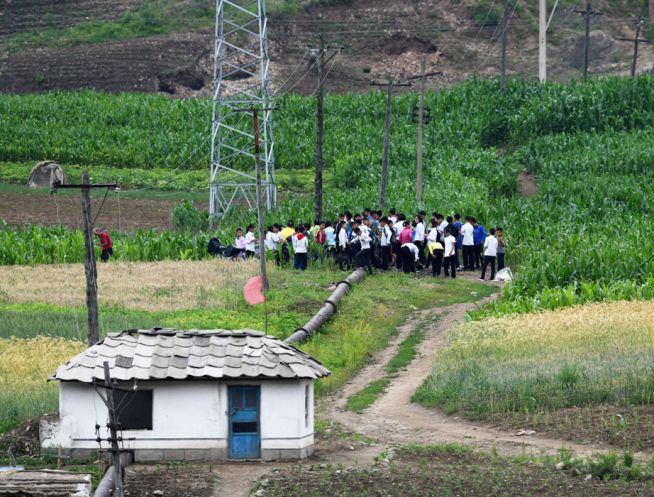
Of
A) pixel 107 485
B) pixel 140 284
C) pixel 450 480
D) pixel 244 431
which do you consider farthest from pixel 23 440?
pixel 140 284

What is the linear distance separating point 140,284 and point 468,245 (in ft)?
30.4

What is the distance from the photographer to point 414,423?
26.0 m

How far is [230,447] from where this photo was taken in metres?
23.6

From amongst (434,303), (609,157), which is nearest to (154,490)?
(434,303)

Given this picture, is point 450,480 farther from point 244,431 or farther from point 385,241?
point 385,241

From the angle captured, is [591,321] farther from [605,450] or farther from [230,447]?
[230,447]

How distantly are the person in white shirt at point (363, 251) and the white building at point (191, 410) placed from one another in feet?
55.1

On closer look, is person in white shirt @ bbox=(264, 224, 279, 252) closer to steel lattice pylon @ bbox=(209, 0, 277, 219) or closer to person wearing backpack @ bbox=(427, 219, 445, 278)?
steel lattice pylon @ bbox=(209, 0, 277, 219)

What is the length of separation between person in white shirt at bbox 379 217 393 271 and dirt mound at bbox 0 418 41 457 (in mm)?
17758

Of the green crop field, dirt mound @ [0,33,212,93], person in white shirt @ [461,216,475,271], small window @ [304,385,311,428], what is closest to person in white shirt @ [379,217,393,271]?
person in white shirt @ [461,216,475,271]

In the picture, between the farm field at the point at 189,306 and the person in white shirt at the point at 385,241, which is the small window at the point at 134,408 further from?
the person in white shirt at the point at 385,241

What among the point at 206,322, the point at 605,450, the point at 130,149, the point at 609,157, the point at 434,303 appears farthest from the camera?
the point at 130,149

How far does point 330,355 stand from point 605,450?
372 inches

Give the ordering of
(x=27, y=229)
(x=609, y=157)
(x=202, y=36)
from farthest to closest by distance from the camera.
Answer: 1. (x=202, y=36)
2. (x=609, y=157)
3. (x=27, y=229)
